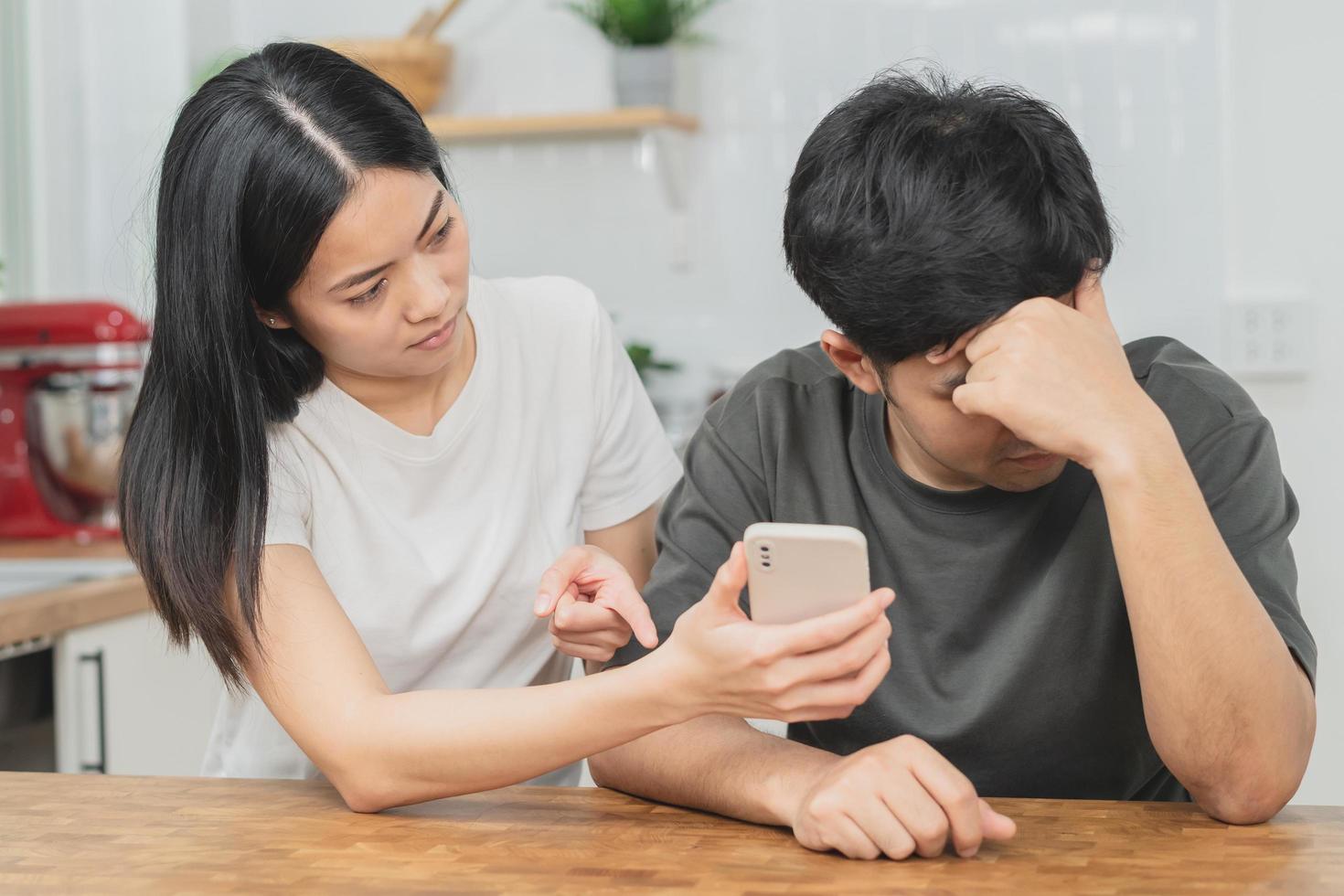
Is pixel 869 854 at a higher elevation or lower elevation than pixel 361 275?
lower

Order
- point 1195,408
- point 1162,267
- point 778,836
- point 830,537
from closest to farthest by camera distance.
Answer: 1. point 830,537
2. point 778,836
3. point 1195,408
4. point 1162,267

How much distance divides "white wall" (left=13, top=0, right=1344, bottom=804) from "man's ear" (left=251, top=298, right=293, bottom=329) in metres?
1.57

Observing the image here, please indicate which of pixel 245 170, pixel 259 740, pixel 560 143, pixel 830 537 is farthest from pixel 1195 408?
pixel 560 143

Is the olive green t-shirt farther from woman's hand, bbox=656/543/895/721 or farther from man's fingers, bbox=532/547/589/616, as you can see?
woman's hand, bbox=656/543/895/721

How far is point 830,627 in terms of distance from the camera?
0.90 metres

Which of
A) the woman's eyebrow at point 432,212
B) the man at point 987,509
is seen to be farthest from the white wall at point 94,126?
the man at point 987,509

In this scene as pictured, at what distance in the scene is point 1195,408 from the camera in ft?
3.92

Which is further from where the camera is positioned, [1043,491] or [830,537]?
[1043,491]

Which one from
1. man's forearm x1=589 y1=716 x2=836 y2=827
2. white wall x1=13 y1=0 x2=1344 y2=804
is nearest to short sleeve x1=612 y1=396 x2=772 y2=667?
man's forearm x1=589 y1=716 x2=836 y2=827

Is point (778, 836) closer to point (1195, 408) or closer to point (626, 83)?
point (1195, 408)

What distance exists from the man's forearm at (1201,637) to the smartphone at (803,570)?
239 millimetres

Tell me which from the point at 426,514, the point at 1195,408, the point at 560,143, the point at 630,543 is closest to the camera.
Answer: the point at 1195,408

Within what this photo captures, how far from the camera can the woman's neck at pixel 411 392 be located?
1.36 m

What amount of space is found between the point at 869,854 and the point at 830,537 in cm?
23
